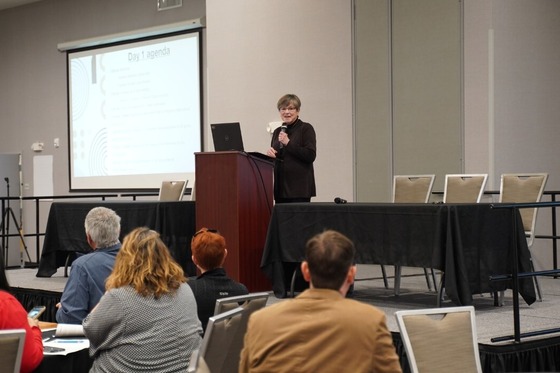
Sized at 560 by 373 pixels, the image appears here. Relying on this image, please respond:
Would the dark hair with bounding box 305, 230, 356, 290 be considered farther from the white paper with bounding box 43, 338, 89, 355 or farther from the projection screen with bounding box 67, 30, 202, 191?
the projection screen with bounding box 67, 30, 202, 191

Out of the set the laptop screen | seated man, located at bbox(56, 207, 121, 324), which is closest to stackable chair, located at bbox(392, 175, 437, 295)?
the laptop screen

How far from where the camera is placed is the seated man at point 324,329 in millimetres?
1810

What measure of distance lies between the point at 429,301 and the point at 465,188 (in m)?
0.99

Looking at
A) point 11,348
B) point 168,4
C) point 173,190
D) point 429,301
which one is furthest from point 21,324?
point 168,4

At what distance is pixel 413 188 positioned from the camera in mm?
6082

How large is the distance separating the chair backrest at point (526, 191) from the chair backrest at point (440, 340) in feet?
9.04

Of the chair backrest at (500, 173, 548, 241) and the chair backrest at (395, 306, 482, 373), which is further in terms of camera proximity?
the chair backrest at (500, 173, 548, 241)

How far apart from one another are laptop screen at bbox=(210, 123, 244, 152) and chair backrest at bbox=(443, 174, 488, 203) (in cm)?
161

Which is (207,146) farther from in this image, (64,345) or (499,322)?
(64,345)

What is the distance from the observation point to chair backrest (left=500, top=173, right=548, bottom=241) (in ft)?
17.6

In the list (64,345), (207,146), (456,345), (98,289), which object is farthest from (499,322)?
(207,146)

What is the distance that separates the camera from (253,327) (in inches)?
75.4

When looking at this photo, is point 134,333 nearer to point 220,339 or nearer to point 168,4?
point 220,339

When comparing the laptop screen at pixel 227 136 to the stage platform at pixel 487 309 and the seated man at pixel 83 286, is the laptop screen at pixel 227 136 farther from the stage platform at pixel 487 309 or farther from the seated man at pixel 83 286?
the seated man at pixel 83 286
